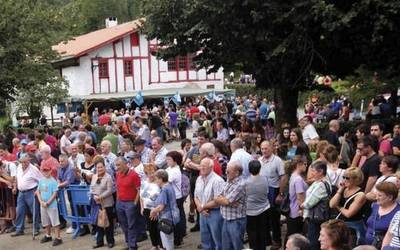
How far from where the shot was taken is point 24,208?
12.4 metres

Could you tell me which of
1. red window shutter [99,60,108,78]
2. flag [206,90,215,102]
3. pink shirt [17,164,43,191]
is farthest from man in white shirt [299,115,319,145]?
red window shutter [99,60,108,78]

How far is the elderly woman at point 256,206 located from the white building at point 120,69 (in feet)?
102

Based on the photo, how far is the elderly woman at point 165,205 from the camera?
908 cm

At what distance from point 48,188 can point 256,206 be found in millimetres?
4547

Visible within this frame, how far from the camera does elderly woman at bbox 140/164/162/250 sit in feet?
30.5

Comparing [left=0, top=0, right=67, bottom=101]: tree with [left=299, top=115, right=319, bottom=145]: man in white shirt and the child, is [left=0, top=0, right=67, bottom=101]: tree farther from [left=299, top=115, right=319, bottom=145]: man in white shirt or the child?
[left=299, top=115, right=319, bottom=145]: man in white shirt

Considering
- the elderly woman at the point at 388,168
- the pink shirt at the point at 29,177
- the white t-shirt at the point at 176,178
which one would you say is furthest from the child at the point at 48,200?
the elderly woman at the point at 388,168

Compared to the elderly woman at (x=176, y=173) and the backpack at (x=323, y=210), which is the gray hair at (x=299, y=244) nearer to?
the backpack at (x=323, y=210)

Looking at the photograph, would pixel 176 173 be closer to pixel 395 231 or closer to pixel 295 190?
pixel 295 190

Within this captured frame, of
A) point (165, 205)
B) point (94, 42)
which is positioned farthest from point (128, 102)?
point (165, 205)

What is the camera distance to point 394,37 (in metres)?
14.6

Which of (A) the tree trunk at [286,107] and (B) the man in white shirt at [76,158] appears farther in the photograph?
(A) the tree trunk at [286,107]

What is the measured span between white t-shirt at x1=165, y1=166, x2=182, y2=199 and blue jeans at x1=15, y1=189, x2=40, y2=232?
3.61 metres

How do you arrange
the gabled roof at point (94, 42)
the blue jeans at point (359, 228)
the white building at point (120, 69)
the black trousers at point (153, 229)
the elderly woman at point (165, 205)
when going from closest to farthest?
the blue jeans at point (359, 228), the elderly woman at point (165, 205), the black trousers at point (153, 229), the gabled roof at point (94, 42), the white building at point (120, 69)
